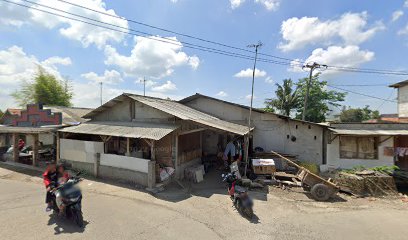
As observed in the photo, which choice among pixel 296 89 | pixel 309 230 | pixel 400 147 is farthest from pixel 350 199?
pixel 296 89

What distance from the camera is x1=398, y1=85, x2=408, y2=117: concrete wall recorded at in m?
19.7

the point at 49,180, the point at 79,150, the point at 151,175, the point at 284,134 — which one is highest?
the point at 284,134

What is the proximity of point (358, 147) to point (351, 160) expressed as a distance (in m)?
0.94

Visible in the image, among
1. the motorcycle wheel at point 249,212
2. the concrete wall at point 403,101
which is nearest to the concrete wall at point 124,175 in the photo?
the motorcycle wheel at point 249,212

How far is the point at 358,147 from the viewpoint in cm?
1363

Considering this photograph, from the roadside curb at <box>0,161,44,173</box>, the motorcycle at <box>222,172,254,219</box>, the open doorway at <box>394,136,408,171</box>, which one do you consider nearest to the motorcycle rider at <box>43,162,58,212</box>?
the motorcycle at <box>222,172,254,219</box>

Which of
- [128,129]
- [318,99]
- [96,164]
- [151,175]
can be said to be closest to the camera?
[151,175]

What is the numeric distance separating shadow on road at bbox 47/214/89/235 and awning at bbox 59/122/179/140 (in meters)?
4.18

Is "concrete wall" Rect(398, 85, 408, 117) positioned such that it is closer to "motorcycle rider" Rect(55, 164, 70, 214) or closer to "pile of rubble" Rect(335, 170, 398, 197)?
"pile of rubble" Rect(335, 170, 398, 197)

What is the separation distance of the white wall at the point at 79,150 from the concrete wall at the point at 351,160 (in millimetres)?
13673

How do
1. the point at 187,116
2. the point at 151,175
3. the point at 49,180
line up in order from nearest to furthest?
the point at 49,180, the point at 151,175, the point at 187,116

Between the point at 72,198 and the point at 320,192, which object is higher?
the point at 72,198

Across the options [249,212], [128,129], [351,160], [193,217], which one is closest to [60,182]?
[193,217]

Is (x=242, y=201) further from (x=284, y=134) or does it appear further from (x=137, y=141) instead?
(x=284, y=134)
